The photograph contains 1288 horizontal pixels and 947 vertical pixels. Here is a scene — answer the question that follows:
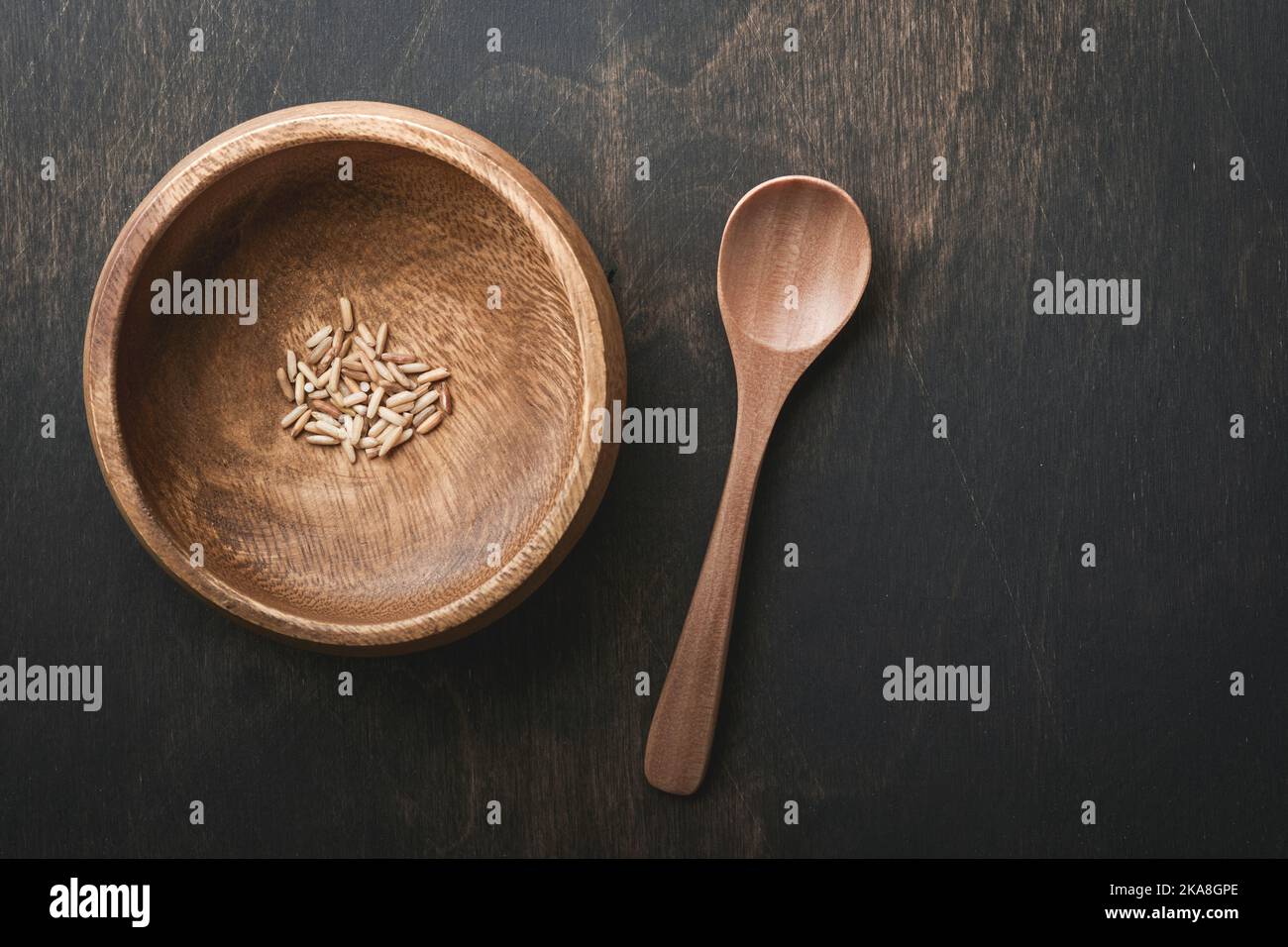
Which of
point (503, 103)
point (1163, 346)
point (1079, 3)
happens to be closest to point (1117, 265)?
point (1163, 346)

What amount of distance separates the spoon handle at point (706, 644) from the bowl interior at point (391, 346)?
4.7 inches

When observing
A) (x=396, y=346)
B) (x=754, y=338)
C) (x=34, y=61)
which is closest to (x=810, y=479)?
(x=754, y=338)

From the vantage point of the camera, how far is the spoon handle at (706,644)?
66 cm

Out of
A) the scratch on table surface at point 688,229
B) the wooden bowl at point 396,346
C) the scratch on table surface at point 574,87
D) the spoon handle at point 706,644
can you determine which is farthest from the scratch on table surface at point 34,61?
the spoon handle at point 706,644

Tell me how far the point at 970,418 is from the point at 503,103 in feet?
1.30

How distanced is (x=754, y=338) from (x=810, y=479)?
107 millimetres

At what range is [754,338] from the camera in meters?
0.67

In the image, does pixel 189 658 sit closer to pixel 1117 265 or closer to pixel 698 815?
pixel 698 815

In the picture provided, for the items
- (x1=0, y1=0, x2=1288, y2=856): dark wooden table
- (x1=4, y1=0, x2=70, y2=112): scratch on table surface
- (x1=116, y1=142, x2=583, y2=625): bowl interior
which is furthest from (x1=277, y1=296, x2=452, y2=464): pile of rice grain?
(x1=4, y1=0, x2=70, y2=112): scratch on table surface

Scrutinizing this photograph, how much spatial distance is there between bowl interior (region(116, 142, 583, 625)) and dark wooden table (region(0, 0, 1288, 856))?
74 mm

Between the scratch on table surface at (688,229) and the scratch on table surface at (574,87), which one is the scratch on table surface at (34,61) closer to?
the scratch on table surface at (574,87)

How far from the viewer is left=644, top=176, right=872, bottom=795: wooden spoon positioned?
0.66 m

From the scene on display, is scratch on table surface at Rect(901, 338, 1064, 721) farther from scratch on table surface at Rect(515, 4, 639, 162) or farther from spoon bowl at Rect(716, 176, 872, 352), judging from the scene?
scratch on table surface at Rect(515, 4, 639, 162)

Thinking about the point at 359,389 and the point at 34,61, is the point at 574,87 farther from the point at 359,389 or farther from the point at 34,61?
the point at 34,61
